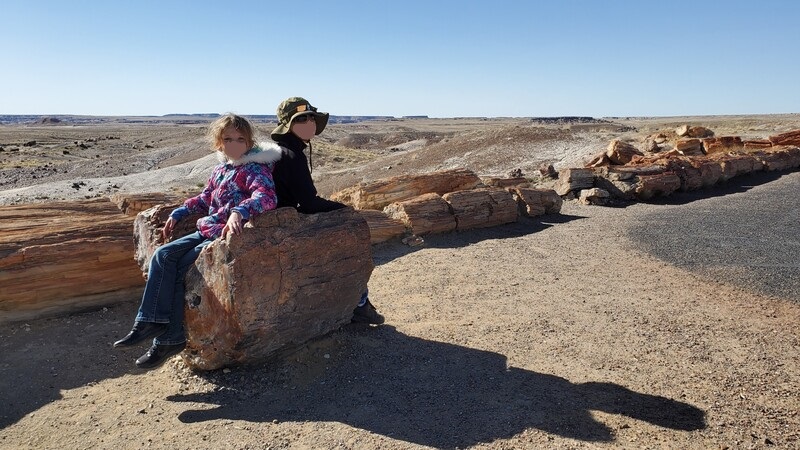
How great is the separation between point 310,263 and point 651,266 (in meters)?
6.12

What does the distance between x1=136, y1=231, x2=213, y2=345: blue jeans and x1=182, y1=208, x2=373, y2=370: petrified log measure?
0.32 ft

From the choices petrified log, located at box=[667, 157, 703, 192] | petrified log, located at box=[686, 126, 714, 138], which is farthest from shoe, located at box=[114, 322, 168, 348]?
petrified log, located at box=[686, 126, 714, 138]

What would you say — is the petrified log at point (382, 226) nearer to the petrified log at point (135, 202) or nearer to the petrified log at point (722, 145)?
the petrified log at point (135, 202)

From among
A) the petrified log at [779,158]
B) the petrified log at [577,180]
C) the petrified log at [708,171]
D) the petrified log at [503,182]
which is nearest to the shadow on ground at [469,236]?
the petrified log at [503,182]

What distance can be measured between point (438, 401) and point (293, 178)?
2.42 meters

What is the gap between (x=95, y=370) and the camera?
18.2 feet

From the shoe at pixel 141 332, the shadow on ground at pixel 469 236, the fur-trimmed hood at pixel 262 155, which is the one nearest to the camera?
the shoe at pixel 141 332

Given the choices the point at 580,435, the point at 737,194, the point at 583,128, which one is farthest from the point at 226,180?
the point at 583,128

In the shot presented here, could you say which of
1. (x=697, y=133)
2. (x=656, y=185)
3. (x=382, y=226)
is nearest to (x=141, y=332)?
(x=382, y=226)

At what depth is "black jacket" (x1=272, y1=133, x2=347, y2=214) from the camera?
16.7 ft

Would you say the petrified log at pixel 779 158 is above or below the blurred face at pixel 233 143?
below

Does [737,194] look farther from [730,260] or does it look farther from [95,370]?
[95,370]

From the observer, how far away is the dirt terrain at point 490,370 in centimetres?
433

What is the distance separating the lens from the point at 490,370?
5.34 metres
